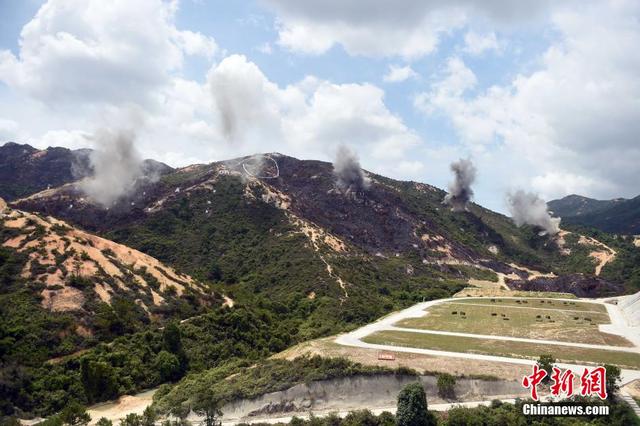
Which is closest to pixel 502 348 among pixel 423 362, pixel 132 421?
pixel 423 362

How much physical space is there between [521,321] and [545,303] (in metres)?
28.8

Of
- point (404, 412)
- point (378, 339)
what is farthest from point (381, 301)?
point (404, 412)

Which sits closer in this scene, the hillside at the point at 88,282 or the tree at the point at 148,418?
the tree at the point at 148,418

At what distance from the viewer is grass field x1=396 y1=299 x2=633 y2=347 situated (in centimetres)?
6456

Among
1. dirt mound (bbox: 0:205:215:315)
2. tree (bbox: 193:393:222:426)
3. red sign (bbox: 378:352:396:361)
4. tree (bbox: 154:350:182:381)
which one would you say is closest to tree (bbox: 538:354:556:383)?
red sign (bbox: 378:352:396:361)

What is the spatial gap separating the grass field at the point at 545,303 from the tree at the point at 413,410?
2628 inches

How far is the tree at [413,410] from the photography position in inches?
1495

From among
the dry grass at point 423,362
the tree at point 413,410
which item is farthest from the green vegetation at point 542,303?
the tree at point 413,410

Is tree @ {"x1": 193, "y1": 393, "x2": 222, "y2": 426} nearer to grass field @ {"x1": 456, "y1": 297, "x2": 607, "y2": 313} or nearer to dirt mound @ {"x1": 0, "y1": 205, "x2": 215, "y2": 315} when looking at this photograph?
dirt mound @ {"x1": 0, "y1": 205, "x2": 215, "y2": 315}

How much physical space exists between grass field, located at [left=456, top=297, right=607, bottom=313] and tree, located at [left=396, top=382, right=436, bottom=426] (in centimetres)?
6676

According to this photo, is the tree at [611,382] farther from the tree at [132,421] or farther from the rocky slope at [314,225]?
the rocky slope at [314,225]

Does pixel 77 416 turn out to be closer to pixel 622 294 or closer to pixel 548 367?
pixel 548 367

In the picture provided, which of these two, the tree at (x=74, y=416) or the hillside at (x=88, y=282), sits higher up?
the hillside at (x=88, y=282)

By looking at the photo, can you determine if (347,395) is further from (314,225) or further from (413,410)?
(314,225)
